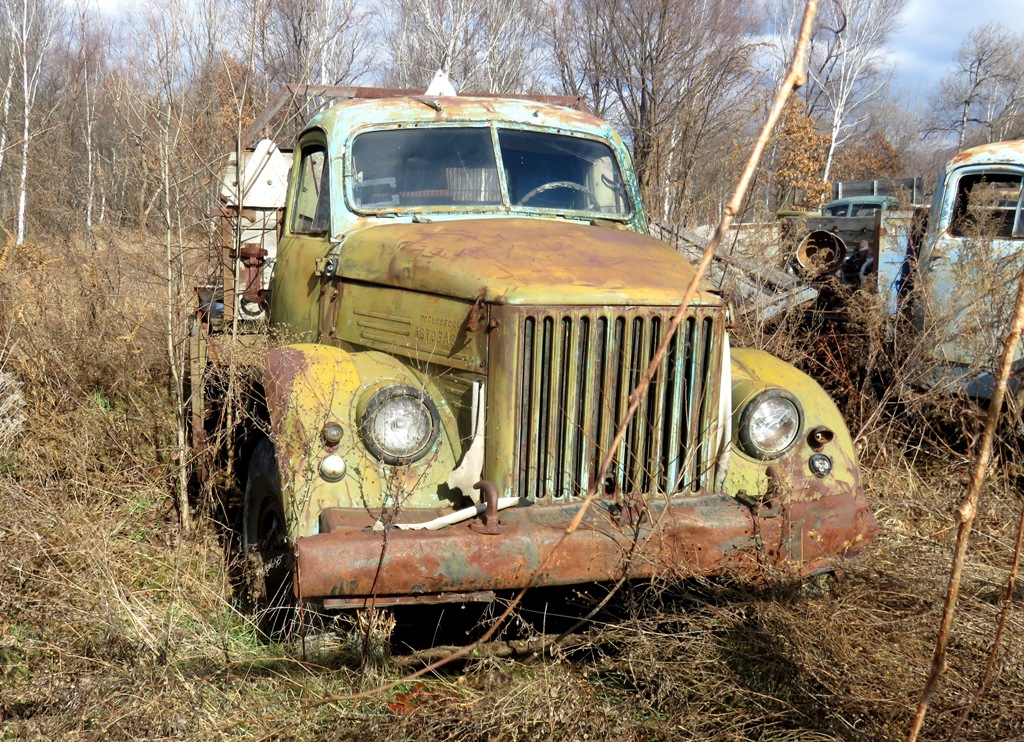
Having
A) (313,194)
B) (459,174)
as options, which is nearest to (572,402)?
(459,174)

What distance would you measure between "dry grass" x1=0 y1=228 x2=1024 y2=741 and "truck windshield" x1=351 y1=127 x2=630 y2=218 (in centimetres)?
190

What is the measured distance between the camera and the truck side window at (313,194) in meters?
5.03

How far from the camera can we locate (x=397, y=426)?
3.69 meters

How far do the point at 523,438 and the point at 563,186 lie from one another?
1.89 meters

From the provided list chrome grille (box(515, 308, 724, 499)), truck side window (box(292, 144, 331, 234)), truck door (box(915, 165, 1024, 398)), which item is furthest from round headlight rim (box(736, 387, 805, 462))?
truck door (box(915, 165, 1024, 398))

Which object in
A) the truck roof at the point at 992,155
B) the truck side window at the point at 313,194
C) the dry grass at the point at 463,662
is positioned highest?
the truck roof at the point at 992,155

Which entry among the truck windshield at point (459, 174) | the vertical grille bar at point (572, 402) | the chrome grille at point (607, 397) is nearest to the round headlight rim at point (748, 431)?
the chrome grille at point (607, 397)

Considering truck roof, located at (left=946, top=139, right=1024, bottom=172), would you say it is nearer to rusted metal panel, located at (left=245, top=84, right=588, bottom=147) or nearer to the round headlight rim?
rusted metal panel, located at (left=245, top=84, right=588, bottom=147)

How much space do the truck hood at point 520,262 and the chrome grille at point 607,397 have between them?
0.27 feet

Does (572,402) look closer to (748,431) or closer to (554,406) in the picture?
(554,406)

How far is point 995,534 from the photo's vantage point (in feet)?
17.1

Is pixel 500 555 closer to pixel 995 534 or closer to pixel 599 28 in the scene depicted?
pixel 995 534

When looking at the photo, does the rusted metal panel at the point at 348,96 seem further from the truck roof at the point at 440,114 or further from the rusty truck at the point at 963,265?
the rusty truck at the point at 963,265

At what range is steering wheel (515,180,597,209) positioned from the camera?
4914 mm
